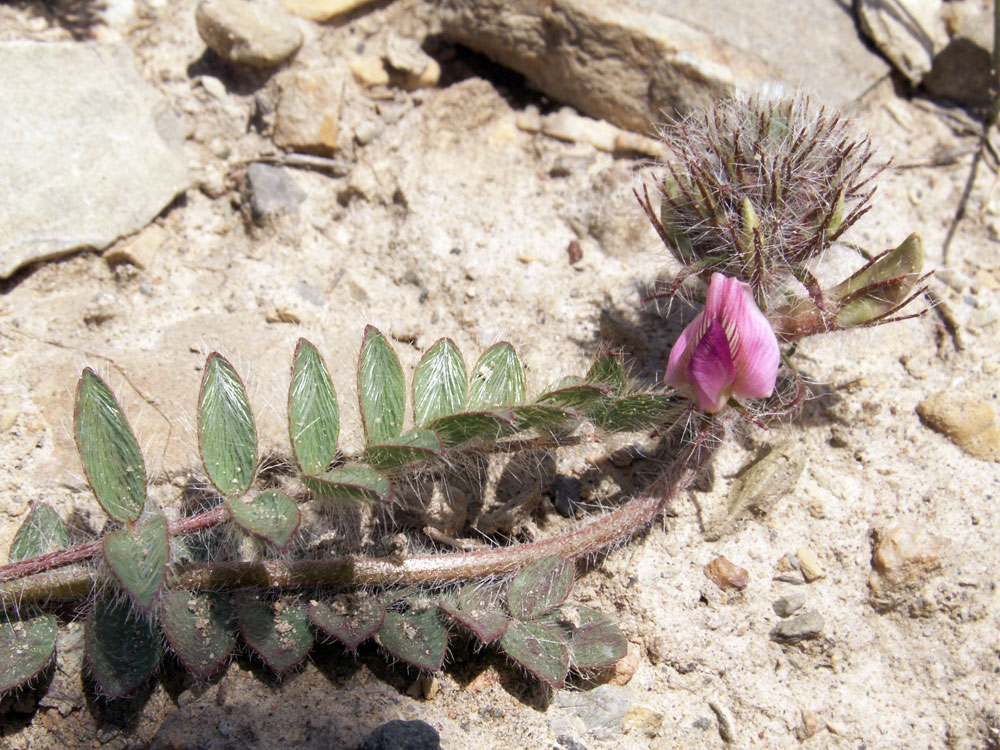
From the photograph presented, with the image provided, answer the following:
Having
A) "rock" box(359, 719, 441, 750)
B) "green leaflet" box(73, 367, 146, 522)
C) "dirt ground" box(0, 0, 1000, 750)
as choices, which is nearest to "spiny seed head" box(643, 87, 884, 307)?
"dirt ground" box(0, 0, 1000, 750)

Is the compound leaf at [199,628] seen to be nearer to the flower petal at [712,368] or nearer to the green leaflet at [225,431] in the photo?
the green leaflet at [225,431]

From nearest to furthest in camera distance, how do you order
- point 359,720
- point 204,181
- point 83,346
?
point 359,720
point 83,346
point 204,181

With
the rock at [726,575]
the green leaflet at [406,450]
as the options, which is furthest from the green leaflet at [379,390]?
the rock at [726,575]

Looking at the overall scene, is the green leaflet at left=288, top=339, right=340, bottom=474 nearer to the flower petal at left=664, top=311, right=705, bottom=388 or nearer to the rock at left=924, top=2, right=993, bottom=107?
the flower petal at left=664, top=311, right=705, bottom=388

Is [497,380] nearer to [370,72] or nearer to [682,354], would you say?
[682,354]

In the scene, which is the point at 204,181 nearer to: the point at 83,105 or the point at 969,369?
the point at 83,105

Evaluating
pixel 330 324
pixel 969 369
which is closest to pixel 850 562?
pixel 969 369

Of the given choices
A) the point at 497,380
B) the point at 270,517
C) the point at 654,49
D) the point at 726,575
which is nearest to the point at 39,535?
the point at 270,517
